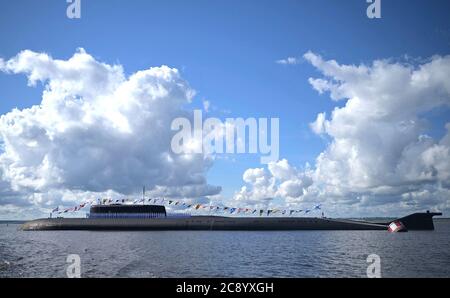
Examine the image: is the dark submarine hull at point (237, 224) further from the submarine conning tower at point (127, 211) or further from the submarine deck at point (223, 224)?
the submarine conning tower at point (127, 211)

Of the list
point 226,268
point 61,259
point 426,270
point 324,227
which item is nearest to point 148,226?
point 324,227

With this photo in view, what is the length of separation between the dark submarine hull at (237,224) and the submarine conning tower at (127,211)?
5.49 m

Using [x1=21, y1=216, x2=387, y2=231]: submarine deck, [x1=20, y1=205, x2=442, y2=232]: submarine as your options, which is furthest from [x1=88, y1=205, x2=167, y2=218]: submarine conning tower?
[x1=21, y1=216, x2=387, y2=231]: submarine deck

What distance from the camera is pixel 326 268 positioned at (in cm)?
4844

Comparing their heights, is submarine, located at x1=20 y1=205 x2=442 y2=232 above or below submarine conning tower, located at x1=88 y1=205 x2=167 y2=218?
below

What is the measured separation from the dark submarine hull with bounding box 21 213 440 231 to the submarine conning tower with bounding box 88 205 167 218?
549cm

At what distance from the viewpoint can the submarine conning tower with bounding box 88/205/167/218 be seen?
157750 mm

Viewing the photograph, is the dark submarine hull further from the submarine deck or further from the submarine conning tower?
the submarine conning tower

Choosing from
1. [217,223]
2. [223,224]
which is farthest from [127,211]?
[223,224]

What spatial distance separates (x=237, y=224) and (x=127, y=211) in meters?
46.3

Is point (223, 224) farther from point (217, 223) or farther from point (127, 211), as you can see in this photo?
point (127, 211)

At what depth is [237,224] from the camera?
14962cm

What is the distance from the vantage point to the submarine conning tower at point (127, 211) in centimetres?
15775
